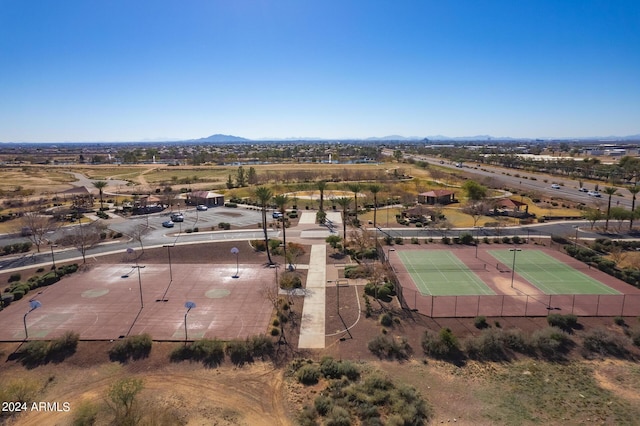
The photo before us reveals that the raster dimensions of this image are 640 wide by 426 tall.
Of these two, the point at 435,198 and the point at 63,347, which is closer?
the point at 63,347

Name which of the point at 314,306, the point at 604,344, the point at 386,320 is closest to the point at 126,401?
the point at 314,306

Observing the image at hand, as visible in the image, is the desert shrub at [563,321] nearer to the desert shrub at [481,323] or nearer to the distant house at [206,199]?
the desert shrub at [481,323]

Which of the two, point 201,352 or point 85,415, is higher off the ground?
point 85,415

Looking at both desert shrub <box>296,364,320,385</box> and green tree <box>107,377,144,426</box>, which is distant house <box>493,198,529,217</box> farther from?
green tree <box>107,377,144,426</box>

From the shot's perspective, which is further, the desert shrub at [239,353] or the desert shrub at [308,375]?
the desert shrub at [239,353]

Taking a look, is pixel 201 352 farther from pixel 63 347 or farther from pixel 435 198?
pixel 435 198

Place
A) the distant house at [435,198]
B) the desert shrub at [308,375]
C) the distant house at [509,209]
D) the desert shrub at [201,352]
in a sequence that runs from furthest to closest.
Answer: the distant house at [435,198] → the distant house at [509,209] → the desert shrub at [201,352] → the desert shrub at [308,375]

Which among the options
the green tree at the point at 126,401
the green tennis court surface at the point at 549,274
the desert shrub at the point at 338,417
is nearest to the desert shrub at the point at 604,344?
the green tennis court surface at the point at 549,274

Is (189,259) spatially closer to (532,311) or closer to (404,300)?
(404,300)
